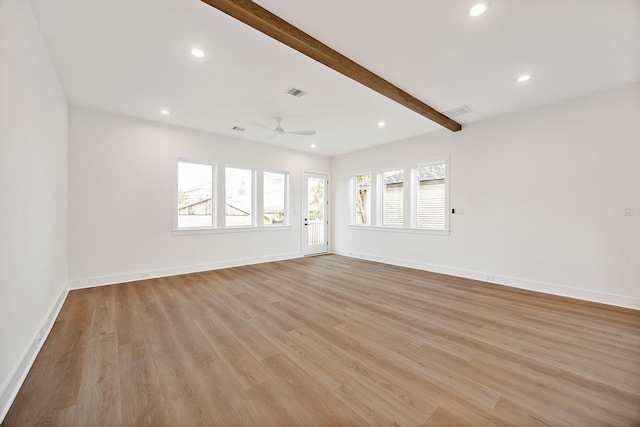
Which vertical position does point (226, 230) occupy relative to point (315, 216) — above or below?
below

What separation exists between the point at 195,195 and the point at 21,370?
3.77 m

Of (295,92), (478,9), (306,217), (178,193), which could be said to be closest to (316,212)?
(306,217)

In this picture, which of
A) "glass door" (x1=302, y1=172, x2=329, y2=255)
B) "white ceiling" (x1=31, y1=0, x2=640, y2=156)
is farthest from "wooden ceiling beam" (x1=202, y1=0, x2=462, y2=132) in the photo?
"glass door" (x1=302, y1=172, x2=329, y2=255)

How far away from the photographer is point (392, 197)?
615cm

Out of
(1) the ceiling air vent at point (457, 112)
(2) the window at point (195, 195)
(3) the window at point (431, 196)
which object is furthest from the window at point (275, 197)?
(1) the ceiling air vent at point (457, 112)

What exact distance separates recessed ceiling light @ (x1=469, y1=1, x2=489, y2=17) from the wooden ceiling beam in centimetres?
112

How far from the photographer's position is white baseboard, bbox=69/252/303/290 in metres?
4.03

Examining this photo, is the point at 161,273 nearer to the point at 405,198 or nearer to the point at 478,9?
the point at 405,198

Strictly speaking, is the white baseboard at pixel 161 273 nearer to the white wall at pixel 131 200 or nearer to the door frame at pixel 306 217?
the white wall at pixel 131 200

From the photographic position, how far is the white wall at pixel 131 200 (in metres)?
4.00

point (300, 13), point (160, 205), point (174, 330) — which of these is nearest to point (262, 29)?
point (300, 13)

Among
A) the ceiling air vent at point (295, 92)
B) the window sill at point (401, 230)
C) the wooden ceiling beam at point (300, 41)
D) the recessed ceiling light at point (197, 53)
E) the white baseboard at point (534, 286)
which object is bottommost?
the white baseboard at point (534, 286)

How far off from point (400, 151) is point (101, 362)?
19.4 ft

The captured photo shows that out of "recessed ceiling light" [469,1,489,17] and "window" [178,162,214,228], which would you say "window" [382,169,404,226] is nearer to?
"recessed ceiling light" [469,1,489,17]
